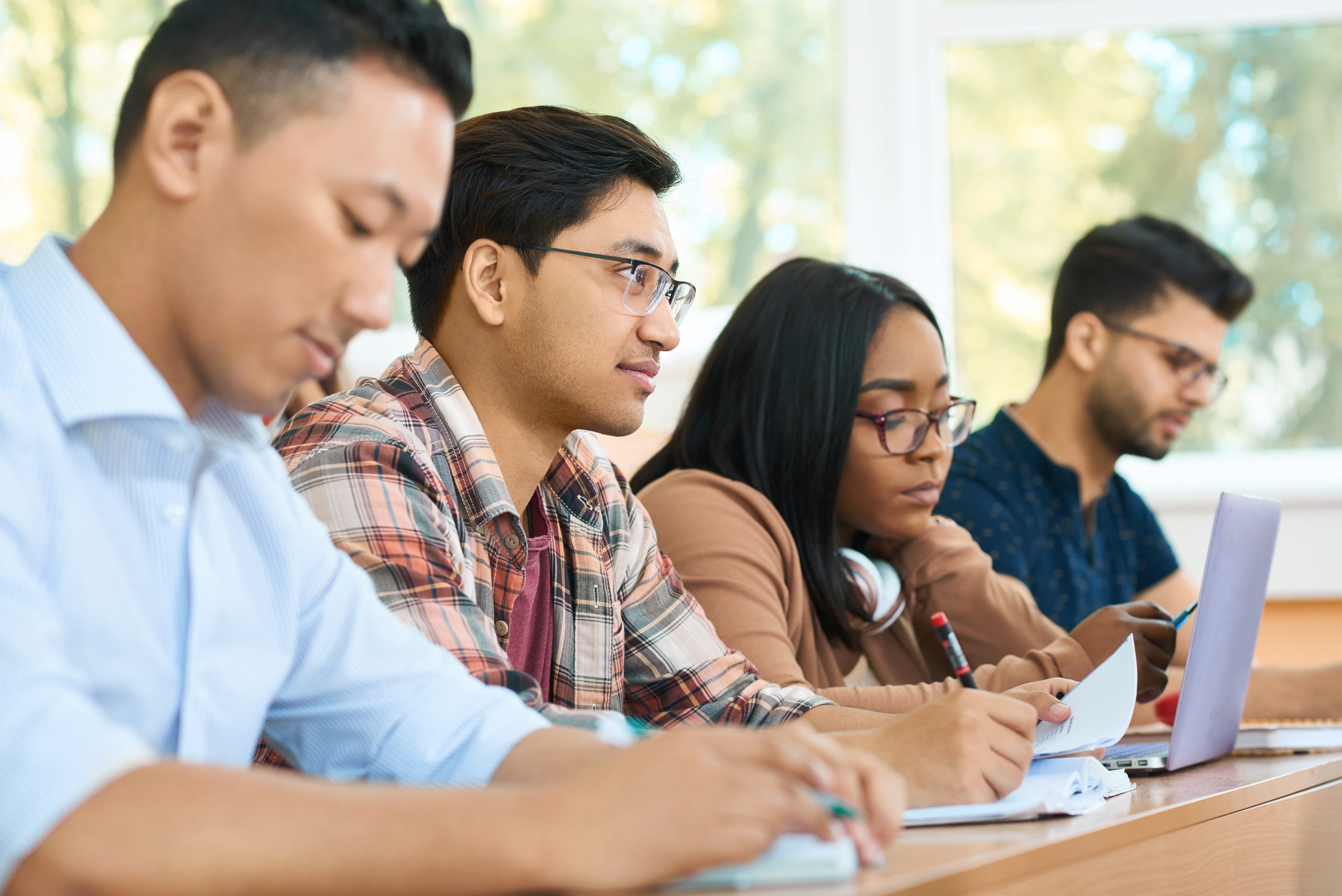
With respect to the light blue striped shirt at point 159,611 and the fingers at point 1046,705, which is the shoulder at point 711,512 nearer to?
the fingers at point 1046,705

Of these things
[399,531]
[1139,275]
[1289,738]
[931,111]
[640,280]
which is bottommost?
[1289,738]

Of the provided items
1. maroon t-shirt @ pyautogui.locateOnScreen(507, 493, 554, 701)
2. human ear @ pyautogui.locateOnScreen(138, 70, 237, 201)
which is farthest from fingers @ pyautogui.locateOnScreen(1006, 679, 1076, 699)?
human ear @ pyautogui.locateOnScreen(138, 70, 237, 201)

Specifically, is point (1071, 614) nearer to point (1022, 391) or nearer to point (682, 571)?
point (682, 571)

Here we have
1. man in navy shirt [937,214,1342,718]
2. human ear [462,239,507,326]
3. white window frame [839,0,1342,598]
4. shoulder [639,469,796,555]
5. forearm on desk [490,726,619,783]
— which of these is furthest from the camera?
white window frame [839,0,1342,598]

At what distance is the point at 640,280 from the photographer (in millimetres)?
1310

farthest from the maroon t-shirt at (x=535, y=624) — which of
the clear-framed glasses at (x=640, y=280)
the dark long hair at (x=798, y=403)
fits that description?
the dark long hair at (x=798, y=403)

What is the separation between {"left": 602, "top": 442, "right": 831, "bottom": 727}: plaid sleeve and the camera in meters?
1.25

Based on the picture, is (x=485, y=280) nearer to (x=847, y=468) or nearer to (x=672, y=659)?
(x=672, y=659)

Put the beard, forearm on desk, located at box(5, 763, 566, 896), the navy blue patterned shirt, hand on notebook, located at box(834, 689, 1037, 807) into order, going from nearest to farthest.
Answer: forearm on desk, located at box(5, 763, 566, 896), hand on notebook, located at box(834, 689, 1037, 807), the navy blue patterned shirt, the beard

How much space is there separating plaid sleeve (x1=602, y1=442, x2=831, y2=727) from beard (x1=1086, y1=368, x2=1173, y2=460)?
4.28 feet

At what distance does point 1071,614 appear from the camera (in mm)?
2139

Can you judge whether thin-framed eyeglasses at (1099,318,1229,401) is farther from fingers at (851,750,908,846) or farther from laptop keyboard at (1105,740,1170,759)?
fingers at (851,750,908,846)

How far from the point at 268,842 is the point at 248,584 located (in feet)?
0.88

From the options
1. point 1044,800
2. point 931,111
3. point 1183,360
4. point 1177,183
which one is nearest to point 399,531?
point 1044,800
